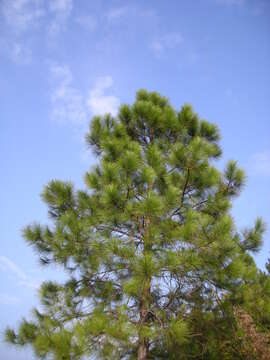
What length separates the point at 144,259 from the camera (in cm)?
475

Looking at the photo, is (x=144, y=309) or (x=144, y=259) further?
(x=144, y=309)

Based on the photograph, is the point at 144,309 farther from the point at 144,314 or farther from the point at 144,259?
the point at 144,259

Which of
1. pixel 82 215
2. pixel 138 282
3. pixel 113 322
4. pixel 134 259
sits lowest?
pixel 113 322

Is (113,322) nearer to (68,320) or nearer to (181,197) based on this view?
(68,320)

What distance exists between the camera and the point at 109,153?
6672mm

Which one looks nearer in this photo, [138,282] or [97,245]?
[138,282]

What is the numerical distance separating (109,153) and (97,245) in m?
1.86

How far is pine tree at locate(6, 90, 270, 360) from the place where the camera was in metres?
4.86

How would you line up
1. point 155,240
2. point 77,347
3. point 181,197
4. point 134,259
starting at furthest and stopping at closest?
point 181,197 → point 155,240 → point 134,259 → point 77,347

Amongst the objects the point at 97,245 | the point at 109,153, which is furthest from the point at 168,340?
the point at 109,153

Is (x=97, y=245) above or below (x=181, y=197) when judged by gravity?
below

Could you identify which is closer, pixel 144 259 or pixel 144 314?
pixel 144 259

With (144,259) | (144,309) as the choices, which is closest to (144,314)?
(144,309)

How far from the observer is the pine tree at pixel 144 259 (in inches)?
191
